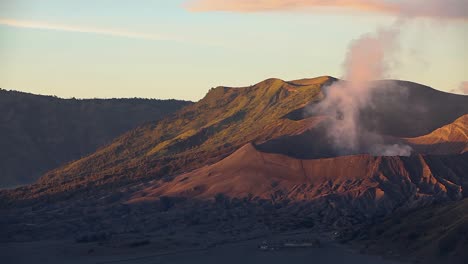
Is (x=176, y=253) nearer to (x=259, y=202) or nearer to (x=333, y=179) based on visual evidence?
(x=259, y=202)

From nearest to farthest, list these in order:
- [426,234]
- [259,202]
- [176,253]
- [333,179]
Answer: [426,234] → [176,253] → [259,202] → [333,179]

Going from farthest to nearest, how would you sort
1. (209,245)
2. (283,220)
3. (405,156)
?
(405,156) → (283,220) → (209,245)

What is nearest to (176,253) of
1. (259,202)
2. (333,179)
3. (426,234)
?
(426,234)

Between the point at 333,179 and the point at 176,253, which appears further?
the point at 333,179

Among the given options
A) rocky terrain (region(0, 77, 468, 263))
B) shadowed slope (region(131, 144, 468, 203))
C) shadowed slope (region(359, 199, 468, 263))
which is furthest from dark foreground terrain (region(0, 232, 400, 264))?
shadowed slope (region(131, 144, 468, 203))

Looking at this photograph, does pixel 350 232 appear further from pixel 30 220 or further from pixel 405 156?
pixel 30 220

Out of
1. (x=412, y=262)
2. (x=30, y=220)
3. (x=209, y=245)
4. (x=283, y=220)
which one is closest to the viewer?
(x=412, y=262)

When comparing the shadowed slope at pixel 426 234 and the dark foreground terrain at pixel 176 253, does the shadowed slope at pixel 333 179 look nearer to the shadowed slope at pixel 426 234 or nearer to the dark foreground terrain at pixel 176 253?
the shadowed slope at pixel 426 234

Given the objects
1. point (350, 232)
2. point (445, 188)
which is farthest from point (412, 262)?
point (445, 188)

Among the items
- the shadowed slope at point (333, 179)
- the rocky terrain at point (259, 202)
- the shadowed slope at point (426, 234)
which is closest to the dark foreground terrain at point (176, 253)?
the rocky terrain at point (259, 202)

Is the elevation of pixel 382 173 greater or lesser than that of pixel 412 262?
greater

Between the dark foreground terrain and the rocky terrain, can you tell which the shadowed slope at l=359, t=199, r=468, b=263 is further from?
the dark foreground terrain
